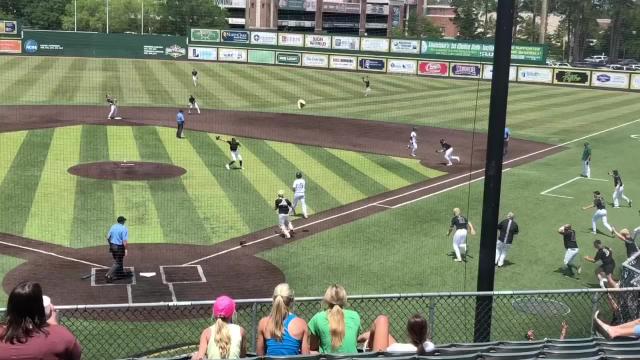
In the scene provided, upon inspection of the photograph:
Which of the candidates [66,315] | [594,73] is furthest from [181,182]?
[594,73]

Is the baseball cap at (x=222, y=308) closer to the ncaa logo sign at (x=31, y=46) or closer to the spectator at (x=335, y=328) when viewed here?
the spectator at (x=335, y=328)

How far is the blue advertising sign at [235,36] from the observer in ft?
205

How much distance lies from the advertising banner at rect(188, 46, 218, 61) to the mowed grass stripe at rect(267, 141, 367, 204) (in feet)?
101

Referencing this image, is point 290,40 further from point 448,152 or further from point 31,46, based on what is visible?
point 448,152

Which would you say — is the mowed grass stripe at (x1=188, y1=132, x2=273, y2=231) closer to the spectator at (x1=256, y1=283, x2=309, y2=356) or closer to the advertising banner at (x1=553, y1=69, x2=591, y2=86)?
the spectator at (x1=256, y1=283, x2=309, y2=356)

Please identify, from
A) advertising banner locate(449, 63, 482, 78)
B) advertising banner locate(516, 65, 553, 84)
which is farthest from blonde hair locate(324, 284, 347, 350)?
advertising banner locate(449, 63, 482, 78)

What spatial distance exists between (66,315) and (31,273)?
2783 mm

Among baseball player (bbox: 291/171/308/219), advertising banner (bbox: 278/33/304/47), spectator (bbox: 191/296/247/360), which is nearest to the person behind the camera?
spectator (bbox: 191/296/247/360)

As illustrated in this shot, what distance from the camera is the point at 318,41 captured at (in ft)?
203

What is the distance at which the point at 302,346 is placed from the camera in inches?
239

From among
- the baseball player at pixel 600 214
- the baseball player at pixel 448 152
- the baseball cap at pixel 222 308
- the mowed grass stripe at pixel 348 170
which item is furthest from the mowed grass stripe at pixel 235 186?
the baseball cap at pixel 222 308

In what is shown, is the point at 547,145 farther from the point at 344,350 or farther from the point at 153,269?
the point at 344,350

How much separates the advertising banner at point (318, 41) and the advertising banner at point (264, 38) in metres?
2.73

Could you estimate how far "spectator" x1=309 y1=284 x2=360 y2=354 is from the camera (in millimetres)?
6102
